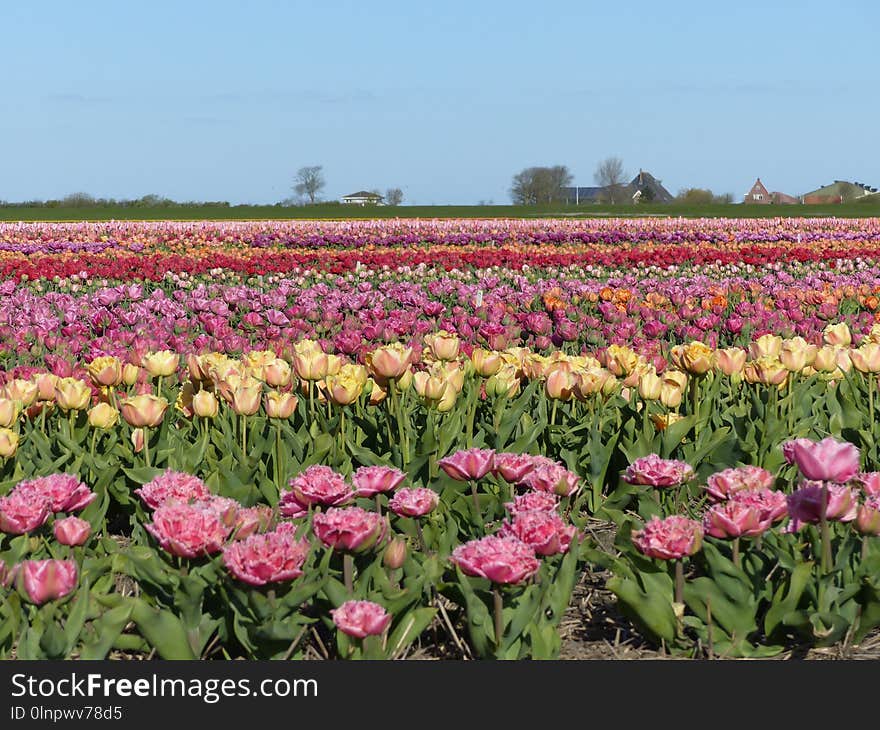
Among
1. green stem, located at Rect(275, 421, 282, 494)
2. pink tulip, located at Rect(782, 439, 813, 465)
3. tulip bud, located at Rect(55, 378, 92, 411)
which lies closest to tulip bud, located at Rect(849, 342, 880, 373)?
pink tulip, located at Rect(782, 439, 813, 465)

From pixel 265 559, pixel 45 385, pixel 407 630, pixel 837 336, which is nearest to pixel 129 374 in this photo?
pixel 45 385

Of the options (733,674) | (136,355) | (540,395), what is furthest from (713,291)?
(733,674)

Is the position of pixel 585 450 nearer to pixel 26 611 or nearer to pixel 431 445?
pixel 431 445

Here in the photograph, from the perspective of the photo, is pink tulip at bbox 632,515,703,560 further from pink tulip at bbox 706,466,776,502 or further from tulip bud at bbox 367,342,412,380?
tulip bud at bbox 367,342,412,380

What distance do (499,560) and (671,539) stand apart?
50 centimetres

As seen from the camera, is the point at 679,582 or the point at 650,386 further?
the point at 650,386

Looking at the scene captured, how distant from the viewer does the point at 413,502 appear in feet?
9.14

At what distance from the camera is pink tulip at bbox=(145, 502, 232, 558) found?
7.93 feet

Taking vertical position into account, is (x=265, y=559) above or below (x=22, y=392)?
below

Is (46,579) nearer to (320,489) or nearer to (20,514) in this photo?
(20,514)

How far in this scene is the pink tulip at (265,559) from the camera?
2.28m

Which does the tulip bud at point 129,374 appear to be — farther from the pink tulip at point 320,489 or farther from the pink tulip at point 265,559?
the pink tulip at point 265,559

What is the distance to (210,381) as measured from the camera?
432 cm

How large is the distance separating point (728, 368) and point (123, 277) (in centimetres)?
983
